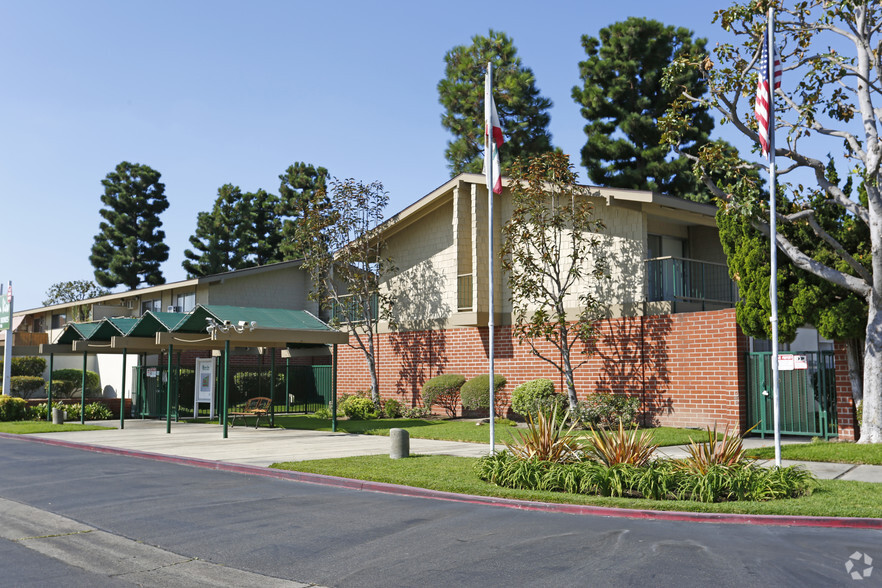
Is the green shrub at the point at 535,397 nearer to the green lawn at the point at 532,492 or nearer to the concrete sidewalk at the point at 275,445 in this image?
the concrete sidewalk at the point at 275,445

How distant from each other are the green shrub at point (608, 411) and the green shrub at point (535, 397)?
0.97 m

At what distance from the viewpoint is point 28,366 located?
42.6 meters

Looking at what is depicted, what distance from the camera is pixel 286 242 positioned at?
56625mm

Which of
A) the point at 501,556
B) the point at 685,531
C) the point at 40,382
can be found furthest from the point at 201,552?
the point at 40,382

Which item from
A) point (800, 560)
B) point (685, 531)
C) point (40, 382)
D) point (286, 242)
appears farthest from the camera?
point (286, 242)

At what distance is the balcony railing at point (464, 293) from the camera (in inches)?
1043

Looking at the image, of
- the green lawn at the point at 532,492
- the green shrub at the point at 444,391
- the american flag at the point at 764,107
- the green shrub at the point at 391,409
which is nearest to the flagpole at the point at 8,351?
the green shrub at the point at 391,409

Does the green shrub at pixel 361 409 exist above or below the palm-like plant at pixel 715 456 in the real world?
below

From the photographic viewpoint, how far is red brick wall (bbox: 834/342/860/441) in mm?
17312

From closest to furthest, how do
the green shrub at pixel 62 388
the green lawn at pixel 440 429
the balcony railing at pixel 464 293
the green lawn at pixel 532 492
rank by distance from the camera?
the green lawn at pixel 532 492, the green lawn at pixel 440 429, the balcony railing at pixel 464 293, the green shrub at pixel 62 388

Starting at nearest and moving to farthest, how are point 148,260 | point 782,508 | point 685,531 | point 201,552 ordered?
point 201,552
point 685,531
point 782,508
point 148,260

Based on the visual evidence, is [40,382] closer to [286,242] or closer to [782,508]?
[286,242]

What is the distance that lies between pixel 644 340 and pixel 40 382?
105ft

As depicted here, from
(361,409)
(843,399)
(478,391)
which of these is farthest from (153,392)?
(843,399)
